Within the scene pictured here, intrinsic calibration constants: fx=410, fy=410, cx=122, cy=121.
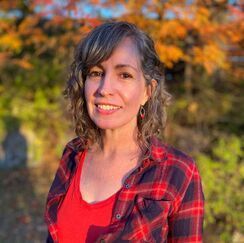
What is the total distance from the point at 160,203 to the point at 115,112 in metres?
0.39

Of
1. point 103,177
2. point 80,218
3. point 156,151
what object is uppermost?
point 156,151

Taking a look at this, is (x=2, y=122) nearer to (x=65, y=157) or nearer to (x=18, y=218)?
(x=18, y=218)

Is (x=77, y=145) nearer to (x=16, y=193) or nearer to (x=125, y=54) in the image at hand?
(x=125, y=54)

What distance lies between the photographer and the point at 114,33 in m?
1.61

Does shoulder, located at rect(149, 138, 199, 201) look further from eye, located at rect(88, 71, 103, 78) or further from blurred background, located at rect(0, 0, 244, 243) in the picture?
blurred background, located at rect(0, 0, 244, 243)

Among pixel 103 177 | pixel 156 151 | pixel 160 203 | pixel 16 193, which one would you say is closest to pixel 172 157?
pixel 156 151

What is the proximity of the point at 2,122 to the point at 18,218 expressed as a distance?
8.07ft

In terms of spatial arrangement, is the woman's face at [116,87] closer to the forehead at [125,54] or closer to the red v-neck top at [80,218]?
the forehead at [125,54]

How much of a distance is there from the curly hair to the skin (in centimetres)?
3

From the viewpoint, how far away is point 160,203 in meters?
1.54

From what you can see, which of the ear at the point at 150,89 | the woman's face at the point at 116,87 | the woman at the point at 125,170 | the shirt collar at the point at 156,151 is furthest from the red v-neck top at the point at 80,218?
the ear at the point at 150,89

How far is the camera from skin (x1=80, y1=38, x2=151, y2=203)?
1603mm

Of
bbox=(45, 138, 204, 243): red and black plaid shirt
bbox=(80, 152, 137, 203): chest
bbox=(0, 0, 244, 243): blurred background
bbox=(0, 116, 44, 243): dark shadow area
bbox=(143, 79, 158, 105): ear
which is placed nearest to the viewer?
bbox=(45, 138, 204, 243): red and black plaid shirt

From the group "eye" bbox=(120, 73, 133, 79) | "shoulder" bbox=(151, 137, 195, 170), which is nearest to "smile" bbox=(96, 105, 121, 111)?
"eye" bbox=(120, 73, 133, 79)
